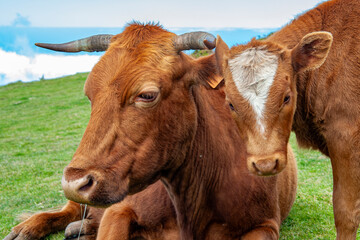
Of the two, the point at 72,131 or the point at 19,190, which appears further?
the point at 72,131

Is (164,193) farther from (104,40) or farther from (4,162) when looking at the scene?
(4,162)

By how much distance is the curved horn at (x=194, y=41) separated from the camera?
3.89 metres

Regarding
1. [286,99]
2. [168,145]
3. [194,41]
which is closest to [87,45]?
[194,41]

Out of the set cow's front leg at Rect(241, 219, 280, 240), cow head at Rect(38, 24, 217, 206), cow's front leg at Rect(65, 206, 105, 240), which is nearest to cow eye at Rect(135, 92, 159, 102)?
cow head at Rect(38, 24, 217, 206)

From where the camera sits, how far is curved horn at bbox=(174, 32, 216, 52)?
389 cm

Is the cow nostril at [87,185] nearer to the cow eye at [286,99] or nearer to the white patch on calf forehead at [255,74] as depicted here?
the white patch on calf forehead at [255,74]

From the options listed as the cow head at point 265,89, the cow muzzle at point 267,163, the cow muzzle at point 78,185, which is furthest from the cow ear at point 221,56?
the cow muzzle at point 78,185

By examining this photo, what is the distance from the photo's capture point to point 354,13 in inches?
191

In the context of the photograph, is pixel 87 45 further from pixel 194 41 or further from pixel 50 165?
pixel 50 165

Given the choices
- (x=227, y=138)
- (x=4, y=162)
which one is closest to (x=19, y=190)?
(x=4, y=162)

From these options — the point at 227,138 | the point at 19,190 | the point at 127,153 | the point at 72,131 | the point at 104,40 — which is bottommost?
the point at 72,131

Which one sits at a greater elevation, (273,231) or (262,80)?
(262,80)

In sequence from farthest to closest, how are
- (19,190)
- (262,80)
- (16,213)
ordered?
(19,190)
(16,213)
(262,80)

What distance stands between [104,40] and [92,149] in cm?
138
